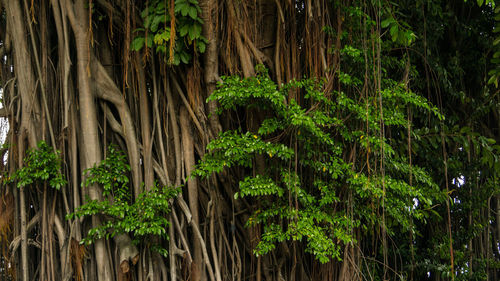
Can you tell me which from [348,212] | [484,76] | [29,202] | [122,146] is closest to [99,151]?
[122,146]

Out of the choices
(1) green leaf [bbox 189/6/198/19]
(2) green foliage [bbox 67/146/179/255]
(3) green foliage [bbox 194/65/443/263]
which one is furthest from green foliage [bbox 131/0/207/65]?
(2) green foliage [bbox 67/146/179/255]

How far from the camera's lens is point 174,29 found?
3184mm

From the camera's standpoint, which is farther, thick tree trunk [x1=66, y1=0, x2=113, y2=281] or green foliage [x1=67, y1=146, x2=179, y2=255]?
thick tree trunk [x1=66, y1=0, x2=113, y2=281]

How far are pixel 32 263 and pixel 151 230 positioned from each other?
1.03 metres

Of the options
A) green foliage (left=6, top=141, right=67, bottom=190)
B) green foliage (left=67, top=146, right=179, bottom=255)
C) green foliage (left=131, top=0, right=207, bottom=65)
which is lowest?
green foliage (left=67, top=146, right=179, bottom=255)

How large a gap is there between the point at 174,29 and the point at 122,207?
1.13m

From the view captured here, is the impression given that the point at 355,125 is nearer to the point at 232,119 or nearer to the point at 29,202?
the point at 232,119

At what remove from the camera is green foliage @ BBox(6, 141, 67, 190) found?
3.23 meters

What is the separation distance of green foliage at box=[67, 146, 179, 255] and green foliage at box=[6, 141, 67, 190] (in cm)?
20

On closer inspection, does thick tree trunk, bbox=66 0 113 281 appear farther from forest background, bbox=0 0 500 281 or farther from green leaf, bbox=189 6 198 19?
green leaf, bbox=189 6 198 19

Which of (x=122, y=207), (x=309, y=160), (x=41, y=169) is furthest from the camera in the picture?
(x=309, y=160)

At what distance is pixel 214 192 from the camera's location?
11.5 ft

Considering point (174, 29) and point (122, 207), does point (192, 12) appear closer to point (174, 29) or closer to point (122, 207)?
point (174, 29)

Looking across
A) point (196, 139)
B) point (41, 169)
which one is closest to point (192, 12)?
point (196, 139)
